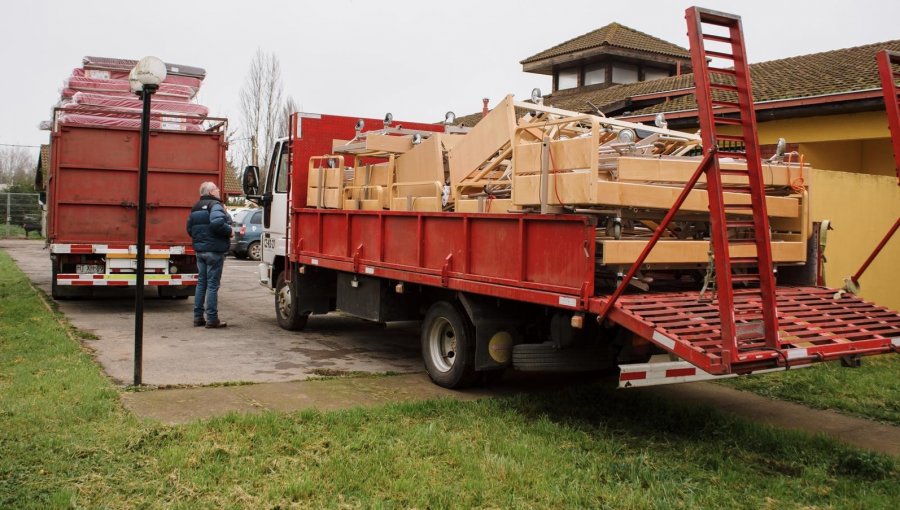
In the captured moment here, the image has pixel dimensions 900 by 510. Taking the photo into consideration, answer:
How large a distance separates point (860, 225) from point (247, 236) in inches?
714

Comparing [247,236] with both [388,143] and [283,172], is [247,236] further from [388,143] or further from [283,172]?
[388,143]

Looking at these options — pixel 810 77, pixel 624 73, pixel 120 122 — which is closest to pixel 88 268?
pixel 120 122

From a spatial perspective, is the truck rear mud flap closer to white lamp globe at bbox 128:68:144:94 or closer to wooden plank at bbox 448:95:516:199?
wooden plank at bbox 448:95:516:199

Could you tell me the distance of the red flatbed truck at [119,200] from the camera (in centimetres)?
1178

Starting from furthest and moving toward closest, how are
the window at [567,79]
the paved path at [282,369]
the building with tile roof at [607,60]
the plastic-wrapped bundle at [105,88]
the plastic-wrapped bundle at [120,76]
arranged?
the window at [567,79], the building with tile roof at [607,60], the plastic-wrapped bundle at [120,76], the plastic-wrapped bundle at [105,88], the paved path at [282,369]

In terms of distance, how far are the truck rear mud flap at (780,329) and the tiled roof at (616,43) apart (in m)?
20.6

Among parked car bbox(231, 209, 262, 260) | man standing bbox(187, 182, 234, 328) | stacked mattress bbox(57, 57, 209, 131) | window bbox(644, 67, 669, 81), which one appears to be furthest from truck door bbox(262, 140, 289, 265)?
window bbox(644, 67, 669, 81)

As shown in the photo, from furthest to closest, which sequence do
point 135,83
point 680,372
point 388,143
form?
point 388,143
point 135,83
point 680,372

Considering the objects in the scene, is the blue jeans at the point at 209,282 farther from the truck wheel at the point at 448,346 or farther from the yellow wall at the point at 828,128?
the yellow wall at the point at 828,128

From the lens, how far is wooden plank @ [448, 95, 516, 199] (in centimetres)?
671

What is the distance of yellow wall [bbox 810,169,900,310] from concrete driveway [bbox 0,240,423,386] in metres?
5.16

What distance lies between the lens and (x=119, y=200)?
12039 millimetres

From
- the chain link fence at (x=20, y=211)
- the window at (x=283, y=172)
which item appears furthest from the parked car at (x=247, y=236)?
the chain link fence at (x=20, y=211)

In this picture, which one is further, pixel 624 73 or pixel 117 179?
pixel 624 73
